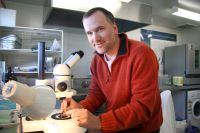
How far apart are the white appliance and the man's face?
2941 millimetres

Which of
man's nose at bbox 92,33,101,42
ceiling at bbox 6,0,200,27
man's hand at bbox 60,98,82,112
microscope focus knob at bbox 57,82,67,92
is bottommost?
man's hand at bbox 60,98,82,112

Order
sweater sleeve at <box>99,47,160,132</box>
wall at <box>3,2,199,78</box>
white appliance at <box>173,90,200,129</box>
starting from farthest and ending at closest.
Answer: white appliance at <box>173,90,200,129</box>, wall at <box>3,2,199,78</box>, sweater sleeve at <box>99,47,160,132</box>

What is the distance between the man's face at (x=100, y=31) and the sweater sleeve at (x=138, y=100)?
0.56ft

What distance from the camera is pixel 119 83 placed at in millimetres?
1004

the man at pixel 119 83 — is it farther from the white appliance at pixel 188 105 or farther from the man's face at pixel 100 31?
the white appliance at pixel 188 105

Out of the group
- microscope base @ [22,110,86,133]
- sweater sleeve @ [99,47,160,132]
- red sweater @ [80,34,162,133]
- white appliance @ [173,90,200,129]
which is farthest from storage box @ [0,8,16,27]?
white appliance @ [173,90,200,129]

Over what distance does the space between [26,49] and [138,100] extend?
7.82 ft

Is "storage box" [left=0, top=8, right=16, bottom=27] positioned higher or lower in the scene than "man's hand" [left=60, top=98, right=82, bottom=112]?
higher

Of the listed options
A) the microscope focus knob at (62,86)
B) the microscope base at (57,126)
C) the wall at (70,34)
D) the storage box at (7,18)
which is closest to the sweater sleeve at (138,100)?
the microscope base at (57,126)

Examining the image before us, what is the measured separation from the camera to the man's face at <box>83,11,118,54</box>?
97cm

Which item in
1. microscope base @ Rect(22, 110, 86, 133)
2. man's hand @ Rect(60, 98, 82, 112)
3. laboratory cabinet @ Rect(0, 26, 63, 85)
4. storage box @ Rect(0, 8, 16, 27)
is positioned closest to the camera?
microscope base @ Rect(22, 110, 86, 133)

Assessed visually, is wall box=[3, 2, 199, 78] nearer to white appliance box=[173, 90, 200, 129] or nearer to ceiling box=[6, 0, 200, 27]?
ceiling box=[6, 0, 200, 27]

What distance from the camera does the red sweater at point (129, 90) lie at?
819mm

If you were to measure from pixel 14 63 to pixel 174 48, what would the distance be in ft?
10.6
